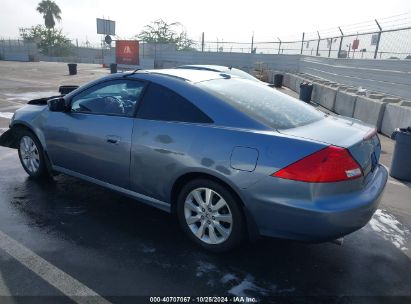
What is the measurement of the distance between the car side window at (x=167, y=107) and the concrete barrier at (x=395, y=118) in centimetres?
619

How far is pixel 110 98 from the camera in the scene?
4016mm

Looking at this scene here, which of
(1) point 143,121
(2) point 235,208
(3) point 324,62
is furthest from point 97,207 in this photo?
(3) point 324,62

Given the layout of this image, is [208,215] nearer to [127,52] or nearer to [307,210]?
[307,210]

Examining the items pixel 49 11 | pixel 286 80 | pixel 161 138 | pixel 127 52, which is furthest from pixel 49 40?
pixel 161 138

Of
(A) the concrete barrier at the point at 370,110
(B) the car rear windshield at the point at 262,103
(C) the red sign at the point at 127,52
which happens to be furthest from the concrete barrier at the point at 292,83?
(C) the red sign at the point at 127,52

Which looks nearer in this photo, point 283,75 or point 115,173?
point 115,173

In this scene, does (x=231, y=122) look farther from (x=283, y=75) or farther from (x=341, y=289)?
(x=283, y=75)

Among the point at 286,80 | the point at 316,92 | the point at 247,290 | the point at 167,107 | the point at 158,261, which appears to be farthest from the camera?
the point at 286,80

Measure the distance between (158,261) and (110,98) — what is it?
1881mm

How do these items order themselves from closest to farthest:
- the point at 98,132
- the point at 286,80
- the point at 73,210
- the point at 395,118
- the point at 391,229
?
the point at 98,132 < the point at 391,229 < the point at 73,210 < the point at 395,118 < the point at 286,80

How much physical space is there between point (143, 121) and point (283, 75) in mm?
19645

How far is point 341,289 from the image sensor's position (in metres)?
2.89

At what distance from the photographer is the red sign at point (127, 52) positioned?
34.4 metres

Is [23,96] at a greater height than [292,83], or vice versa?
[292,83]
